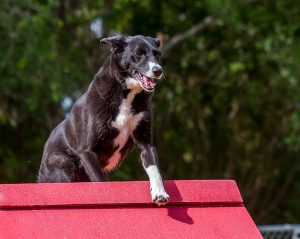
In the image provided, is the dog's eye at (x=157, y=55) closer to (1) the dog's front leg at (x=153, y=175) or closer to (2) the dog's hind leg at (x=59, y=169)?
(1) the dog's front leg at (x=153, y=175)

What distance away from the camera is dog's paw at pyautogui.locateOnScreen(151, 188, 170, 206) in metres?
6.05

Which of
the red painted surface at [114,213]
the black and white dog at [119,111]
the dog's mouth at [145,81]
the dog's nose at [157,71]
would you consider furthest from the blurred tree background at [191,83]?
the red painted surface at [114,213]

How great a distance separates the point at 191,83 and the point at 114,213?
45.8 feet

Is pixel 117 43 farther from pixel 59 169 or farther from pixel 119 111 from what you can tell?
pixel 59 169

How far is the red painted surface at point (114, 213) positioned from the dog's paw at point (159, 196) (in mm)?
70

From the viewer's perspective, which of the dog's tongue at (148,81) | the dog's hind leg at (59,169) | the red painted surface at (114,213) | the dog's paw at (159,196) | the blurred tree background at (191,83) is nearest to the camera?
the red painted surface at (114,213)

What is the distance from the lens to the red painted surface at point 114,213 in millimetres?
5848

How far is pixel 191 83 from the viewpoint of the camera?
1984 cm

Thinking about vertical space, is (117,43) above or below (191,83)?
above

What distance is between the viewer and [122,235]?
5867 millimetres

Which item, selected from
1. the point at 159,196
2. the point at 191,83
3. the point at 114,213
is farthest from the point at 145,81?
the point at 191,83

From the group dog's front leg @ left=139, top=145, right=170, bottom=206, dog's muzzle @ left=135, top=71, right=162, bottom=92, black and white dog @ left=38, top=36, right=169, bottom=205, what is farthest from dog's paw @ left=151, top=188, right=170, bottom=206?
dog's muzzle @ left=135, top=71, right=162, bottom=92

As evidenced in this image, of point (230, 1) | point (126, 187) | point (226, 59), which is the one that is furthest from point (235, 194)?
point (226, 59)

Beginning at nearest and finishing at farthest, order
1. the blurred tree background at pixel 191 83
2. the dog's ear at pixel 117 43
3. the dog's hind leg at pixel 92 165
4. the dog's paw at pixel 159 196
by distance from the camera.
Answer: the dog's paw at pixel 159 196 → the dog's hind leg at pixel 92 165 → the dog's ear at pixel 117 43 → the blurred tree background at pixel 191 83
